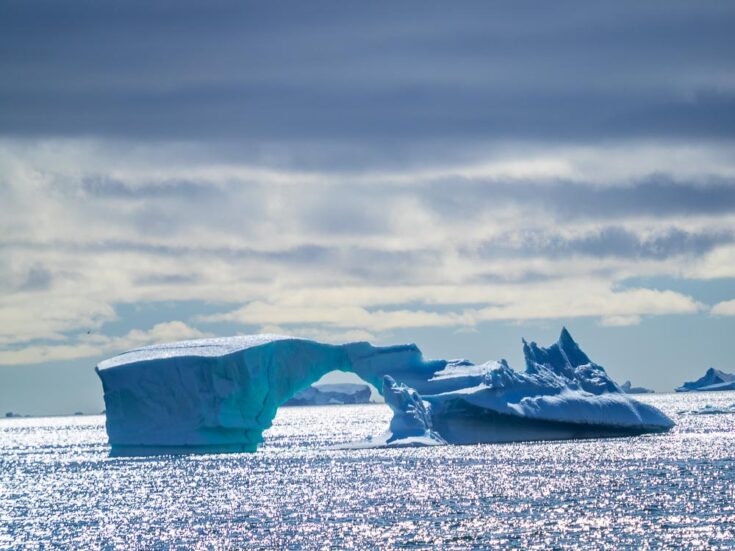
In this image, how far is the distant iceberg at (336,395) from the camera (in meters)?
168

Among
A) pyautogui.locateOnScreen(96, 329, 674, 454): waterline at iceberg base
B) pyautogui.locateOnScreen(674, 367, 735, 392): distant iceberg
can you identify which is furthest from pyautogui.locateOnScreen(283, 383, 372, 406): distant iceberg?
pyautogui.locateOnScreen(96, 329, 674, 454): waterline at iceberg base

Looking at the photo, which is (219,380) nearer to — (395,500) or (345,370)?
(345,370)

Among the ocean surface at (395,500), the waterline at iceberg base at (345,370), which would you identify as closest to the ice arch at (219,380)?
the waterline at iceberg base at (345,370)

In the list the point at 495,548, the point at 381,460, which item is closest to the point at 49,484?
the point at 381,460

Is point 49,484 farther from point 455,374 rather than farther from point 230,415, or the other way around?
point 455,374

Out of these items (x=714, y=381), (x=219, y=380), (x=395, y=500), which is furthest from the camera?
(x=714, y=381)

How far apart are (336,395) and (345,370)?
12000cm

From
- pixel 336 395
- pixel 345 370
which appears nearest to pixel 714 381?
pixel 336 395

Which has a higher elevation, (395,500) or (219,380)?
(219,380)

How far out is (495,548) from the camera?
29.1 meters

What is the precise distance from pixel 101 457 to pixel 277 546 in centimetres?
4450

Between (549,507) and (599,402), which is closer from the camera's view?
(549,507)

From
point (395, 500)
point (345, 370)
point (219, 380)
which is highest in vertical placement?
point (345, 370)

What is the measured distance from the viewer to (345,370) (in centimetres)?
5634
